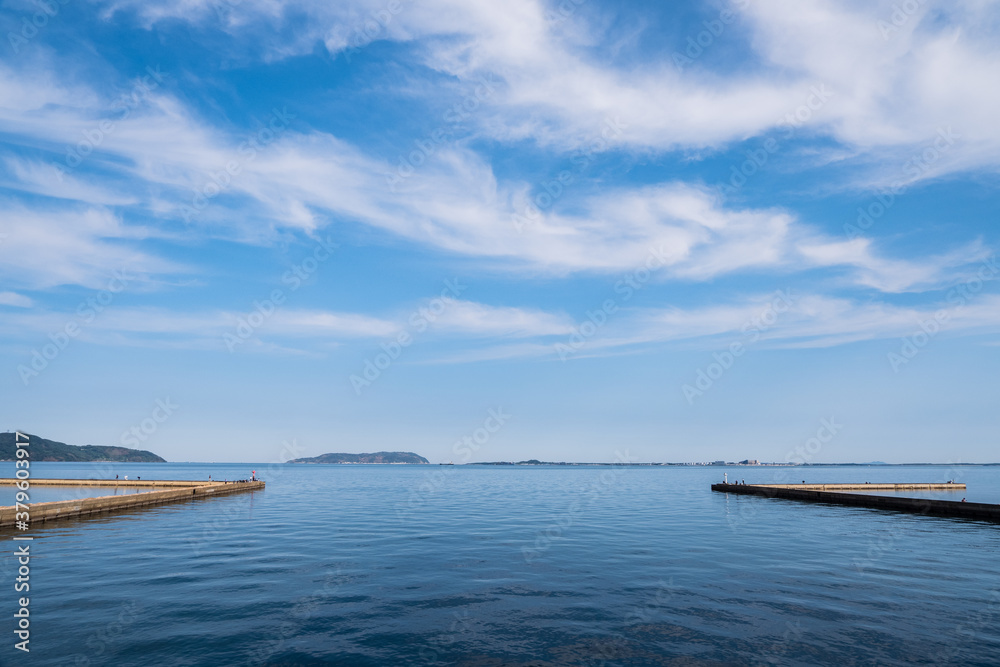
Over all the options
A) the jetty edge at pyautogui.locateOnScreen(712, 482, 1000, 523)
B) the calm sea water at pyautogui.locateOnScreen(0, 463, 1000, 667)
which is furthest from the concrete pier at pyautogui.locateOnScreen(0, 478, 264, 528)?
the jetty edge at pyautogui.locateOnScreen(712, 482, 1000, 523)

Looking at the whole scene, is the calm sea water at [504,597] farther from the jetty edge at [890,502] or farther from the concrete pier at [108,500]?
the jetty edge at [890,502]

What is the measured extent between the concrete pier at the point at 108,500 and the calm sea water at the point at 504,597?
10.7ft

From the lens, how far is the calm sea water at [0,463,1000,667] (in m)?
14.9

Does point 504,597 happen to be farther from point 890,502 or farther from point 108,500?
point 890,502

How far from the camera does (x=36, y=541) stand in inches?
1284

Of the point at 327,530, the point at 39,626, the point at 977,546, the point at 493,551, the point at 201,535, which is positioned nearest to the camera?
the point at 39,626

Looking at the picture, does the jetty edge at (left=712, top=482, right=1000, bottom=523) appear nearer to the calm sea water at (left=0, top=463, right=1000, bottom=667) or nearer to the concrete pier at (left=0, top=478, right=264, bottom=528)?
the calm sea water at (left=0, top=463, right=1000, bottom=667)

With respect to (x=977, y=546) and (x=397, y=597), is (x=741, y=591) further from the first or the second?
(x=977, y=546)

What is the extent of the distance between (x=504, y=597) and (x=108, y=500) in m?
49.3

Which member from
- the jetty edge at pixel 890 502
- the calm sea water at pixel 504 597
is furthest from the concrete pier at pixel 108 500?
the jetty edge at pixel 890 502

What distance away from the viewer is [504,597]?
67.2 feet

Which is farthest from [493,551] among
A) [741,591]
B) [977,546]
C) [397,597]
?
[977,546]

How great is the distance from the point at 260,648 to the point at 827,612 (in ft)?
62.4

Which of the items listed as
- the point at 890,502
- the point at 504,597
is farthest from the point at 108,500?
the point at 890,502
